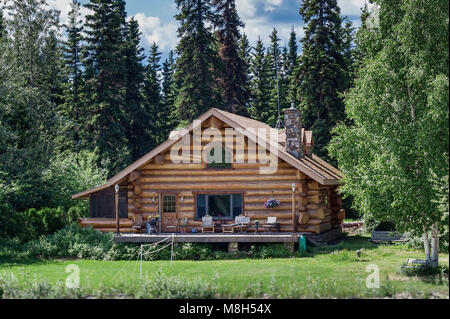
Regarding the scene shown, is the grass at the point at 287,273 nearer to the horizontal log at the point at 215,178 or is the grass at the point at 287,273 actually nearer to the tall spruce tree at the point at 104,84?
the horizontal log at the point at 215,178

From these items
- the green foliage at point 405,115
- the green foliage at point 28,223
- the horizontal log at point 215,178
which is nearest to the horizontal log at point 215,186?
the horizontal log at point 215,178

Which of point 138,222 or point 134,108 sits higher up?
point 134,108

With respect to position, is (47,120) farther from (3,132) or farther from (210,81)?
(210,81)

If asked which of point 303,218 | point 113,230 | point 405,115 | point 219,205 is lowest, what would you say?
point 113,230

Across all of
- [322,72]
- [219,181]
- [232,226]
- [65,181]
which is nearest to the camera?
[232,226]

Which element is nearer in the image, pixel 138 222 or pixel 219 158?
pixel 219 158

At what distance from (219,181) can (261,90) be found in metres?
32.9

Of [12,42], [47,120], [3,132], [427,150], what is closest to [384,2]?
[427,150]

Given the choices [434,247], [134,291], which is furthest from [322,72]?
[134,291]

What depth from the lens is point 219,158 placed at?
84.2 ft

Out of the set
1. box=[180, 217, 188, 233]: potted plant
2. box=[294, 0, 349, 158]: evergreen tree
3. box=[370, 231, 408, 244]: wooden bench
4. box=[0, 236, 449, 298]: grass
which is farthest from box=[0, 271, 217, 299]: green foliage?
box=[294, 0, 349, 158]: evergreen tree

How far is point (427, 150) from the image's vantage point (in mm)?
15711

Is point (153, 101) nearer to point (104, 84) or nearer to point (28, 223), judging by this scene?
point (104, 84)
